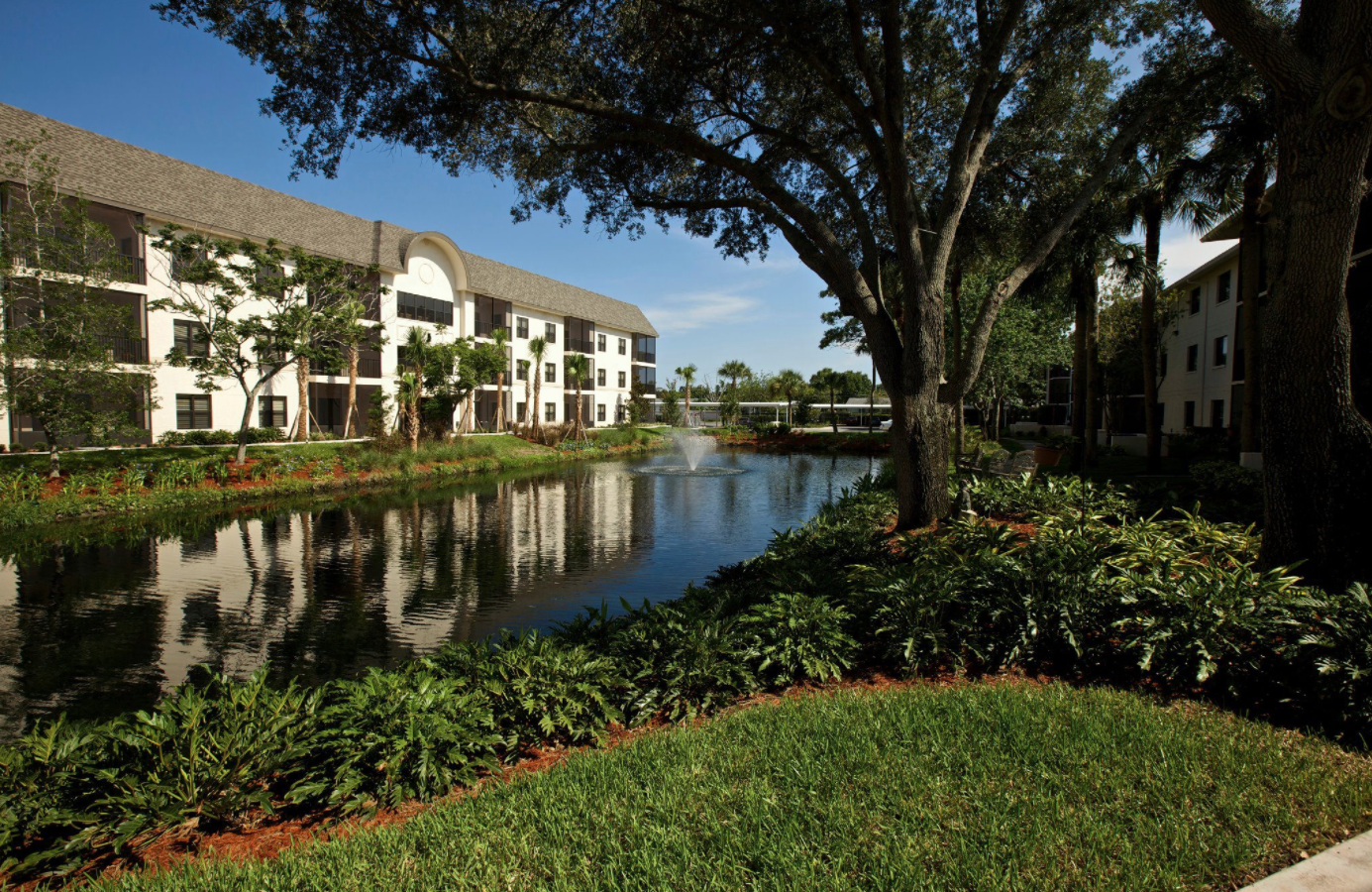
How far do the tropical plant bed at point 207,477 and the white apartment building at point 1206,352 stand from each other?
2965 centimetres

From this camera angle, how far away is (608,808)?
3.35 meters

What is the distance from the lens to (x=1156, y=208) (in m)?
17.8

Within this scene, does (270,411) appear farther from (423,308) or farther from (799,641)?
(799,641)

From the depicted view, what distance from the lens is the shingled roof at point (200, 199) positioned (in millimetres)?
24048

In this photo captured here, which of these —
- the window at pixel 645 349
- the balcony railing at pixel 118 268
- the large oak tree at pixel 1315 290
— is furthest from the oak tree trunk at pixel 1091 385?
the window at pixel 645 349

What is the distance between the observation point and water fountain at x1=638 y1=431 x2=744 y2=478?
2860 cm

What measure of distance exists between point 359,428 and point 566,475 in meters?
14.9

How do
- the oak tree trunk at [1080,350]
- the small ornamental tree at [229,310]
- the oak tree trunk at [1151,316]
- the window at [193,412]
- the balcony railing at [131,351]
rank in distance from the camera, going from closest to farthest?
the oak tree trunk at [1151,316]
the oak tree trunk at [1080,350]
the small ornamental tree at [229,310]
the balcony railing at [131,351]
the window at [193,412]

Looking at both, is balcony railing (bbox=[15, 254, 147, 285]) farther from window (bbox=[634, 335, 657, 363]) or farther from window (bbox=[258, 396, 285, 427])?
window (bbox=[634, 335, 657, 363])

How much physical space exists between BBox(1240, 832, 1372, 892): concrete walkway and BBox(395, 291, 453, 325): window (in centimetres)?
3959

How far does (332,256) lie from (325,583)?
27.5 metres

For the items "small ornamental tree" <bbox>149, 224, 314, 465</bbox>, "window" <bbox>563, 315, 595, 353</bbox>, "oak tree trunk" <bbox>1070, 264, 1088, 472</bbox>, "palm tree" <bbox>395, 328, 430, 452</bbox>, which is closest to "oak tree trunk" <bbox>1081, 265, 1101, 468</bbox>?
"oak tree trunk" <bbox>1070, 264, 1088, 472</bbox>

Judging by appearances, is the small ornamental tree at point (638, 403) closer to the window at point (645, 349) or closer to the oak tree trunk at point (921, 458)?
the window at point (645, 349)

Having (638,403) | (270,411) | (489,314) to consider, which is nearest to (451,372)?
(270,411)
